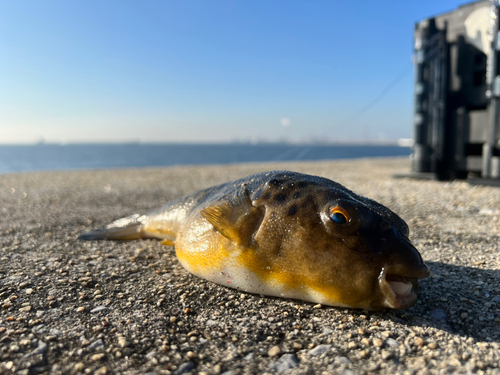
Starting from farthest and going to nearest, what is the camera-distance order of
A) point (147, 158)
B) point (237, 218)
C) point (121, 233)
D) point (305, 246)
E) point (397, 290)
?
point (147, 158) → point (121, 233) → point (237, 218) → point (305, 246) → point (397, 290)

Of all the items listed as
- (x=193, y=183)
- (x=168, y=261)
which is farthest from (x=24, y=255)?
(x=193, y=183)

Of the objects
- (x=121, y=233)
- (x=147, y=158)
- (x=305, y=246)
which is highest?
(x=147, y=158)

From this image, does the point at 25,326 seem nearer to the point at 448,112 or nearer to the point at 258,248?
the point at 258,248

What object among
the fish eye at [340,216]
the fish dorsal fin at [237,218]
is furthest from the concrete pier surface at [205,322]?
the fish eye at [340,216]

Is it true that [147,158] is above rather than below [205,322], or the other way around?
above

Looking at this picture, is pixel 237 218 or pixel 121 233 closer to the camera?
pixel 237 218

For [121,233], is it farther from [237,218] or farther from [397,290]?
[397,290]

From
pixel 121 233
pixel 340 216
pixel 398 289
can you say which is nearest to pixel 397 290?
Result: pixel 398 289

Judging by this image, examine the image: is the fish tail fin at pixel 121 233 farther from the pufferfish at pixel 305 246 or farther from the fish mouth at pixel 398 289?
the fish mouth at pixel 398 289

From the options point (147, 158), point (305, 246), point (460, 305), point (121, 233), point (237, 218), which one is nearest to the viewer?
point (305, 246)
